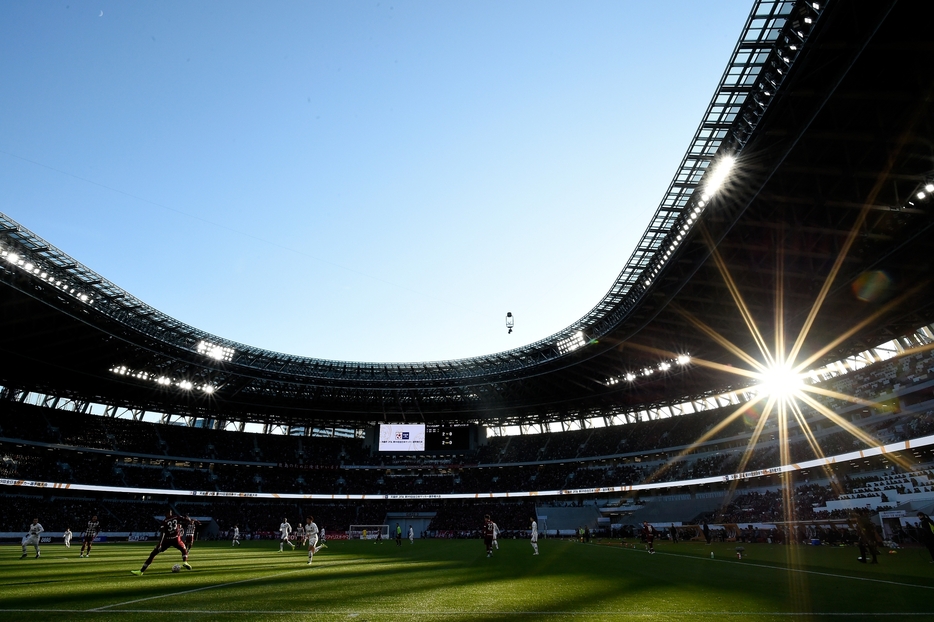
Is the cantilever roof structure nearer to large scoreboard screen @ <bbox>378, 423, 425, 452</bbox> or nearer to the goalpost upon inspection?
large scoreboard screen @ <bbox>378, 423, 425, 452</bbox>

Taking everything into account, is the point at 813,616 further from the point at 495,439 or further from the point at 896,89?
the point at 495,439

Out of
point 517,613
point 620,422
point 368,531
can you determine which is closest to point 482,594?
point 517,613

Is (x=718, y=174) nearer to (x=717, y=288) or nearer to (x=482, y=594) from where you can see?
(x=717, y=288)

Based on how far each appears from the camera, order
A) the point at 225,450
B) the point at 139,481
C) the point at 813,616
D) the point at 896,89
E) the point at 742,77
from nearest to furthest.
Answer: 1. the point at 813,616
2. the point at 896,89
3. the point at 742,77
4. the point at 139,481
5. the point at 225,450

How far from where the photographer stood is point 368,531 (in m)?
63.3

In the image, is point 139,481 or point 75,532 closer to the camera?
point 75,532

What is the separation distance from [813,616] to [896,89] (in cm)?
1991

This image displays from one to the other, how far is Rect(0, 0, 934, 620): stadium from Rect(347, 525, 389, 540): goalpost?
60cm

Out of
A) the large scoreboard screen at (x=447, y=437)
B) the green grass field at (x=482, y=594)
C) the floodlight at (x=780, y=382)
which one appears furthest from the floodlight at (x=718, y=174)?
the large scoreboard screen at (x=447, y=437)

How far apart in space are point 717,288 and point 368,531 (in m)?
49.7

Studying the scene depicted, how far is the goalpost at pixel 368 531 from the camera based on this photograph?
2445 inches

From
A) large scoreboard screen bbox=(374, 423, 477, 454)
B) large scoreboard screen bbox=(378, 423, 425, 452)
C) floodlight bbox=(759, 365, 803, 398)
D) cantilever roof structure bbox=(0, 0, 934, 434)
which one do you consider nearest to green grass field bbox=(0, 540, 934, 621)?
cantilever roof structure bbox=(0, 0, 934, 434)

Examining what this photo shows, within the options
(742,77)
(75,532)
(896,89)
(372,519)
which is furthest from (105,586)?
(372,519)

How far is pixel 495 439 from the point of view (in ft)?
251
